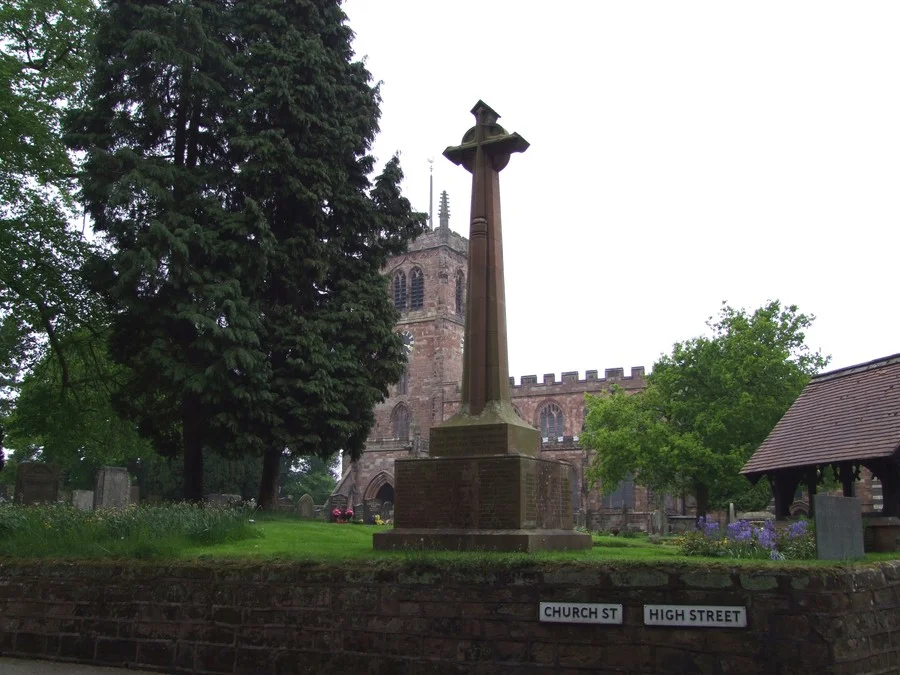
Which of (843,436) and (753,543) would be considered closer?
(753,543)

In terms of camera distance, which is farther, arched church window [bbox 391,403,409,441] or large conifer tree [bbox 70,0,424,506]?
arched church window [bbox 391,403,409,441]

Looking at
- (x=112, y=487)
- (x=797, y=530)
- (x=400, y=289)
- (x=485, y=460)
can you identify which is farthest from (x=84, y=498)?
(x=400, y=289)

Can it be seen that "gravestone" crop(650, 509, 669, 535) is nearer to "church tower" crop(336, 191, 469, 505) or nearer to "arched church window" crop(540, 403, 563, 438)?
"arched church window" crop(540, 403, 563, 438)

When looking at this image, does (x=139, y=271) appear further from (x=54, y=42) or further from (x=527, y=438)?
(x=527, y=438)

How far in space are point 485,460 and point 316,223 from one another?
1137cm

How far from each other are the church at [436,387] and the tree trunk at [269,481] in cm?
3800

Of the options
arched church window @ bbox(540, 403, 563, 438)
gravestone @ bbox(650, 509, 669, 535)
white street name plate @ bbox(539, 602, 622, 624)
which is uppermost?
arched church window @ bbox(540, 403, 563, 438)

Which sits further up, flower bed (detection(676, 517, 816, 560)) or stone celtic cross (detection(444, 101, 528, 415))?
stone celtic cross (detection(444, 101, 528, 415))

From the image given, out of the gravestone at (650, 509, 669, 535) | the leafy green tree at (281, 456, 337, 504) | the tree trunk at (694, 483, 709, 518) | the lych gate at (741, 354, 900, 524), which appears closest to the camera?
the lych gate at (741, 354, 900, 524)

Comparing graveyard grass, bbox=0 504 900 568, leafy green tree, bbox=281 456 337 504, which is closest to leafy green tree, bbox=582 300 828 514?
graveyard grass, bbox=0 504 900 568

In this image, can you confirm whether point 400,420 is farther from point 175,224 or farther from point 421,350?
point 175,224

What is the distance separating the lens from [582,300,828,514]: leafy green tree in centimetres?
3184

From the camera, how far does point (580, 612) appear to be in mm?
7535

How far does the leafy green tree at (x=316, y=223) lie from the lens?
18.9 m
